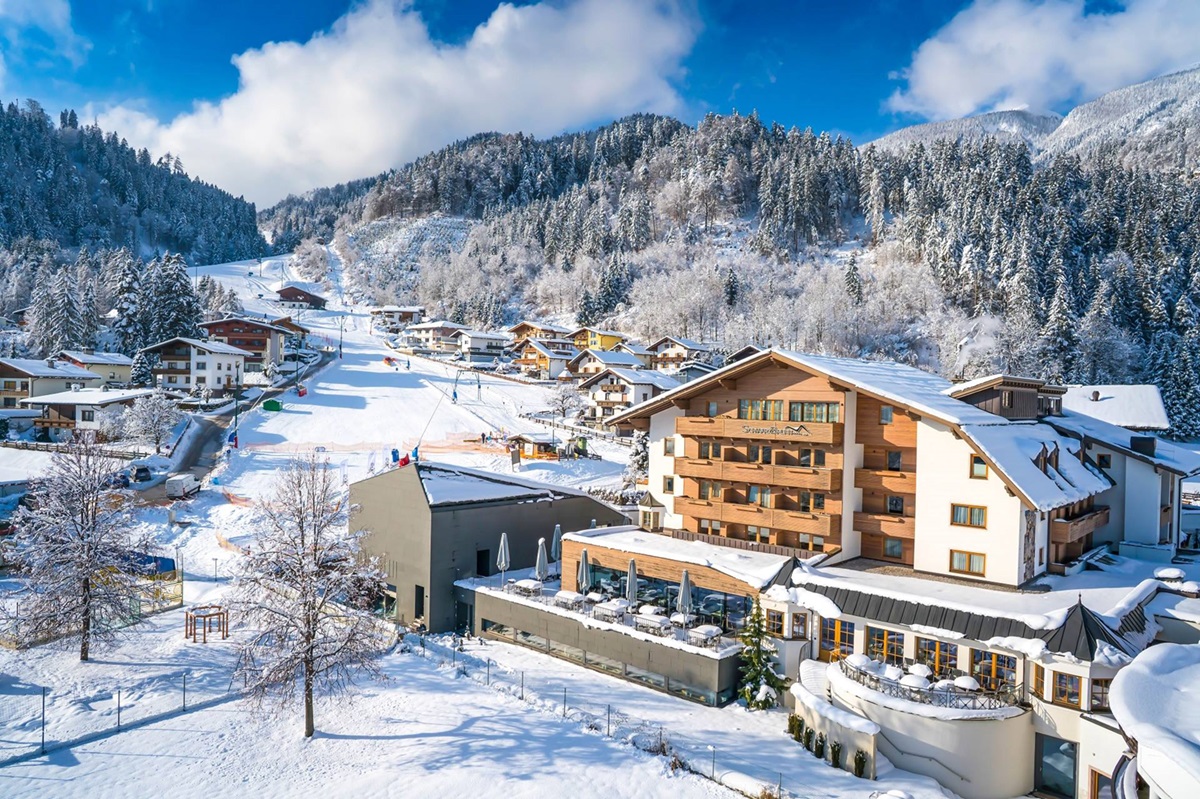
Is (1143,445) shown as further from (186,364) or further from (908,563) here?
(186,364)

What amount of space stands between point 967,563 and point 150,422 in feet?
184

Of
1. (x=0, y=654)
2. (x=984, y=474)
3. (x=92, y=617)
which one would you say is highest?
(x=984, y=474)

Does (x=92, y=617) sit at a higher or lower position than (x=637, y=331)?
lower

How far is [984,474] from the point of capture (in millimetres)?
23438

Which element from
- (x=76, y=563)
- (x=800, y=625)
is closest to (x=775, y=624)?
(x=800, y=625)

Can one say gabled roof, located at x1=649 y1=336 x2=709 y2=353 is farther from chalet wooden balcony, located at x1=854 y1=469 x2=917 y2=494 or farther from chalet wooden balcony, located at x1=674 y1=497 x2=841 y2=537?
chalet wooden balcony, located at x1=854 y1=469 x2=917 y2=494

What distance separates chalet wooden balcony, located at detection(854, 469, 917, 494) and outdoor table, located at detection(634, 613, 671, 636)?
28.9 ft

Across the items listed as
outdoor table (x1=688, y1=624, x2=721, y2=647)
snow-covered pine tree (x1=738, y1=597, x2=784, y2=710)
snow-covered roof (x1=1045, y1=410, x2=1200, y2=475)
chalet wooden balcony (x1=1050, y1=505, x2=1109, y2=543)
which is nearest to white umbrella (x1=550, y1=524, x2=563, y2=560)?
outdoor table (x1=688, y1=624, x2=721, y2=647)

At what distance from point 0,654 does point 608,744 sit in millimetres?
21872

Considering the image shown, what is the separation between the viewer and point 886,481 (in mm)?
25984

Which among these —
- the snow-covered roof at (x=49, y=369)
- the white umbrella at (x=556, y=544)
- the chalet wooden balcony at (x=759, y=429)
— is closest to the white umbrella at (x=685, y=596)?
the chalet wooden balcony at (x=759, y=429)

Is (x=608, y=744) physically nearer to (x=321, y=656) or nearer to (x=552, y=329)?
(x=321, y=656)

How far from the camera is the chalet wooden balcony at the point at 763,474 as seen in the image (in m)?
25.9

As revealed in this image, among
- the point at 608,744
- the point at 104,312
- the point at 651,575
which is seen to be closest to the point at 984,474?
the point at 651,575
